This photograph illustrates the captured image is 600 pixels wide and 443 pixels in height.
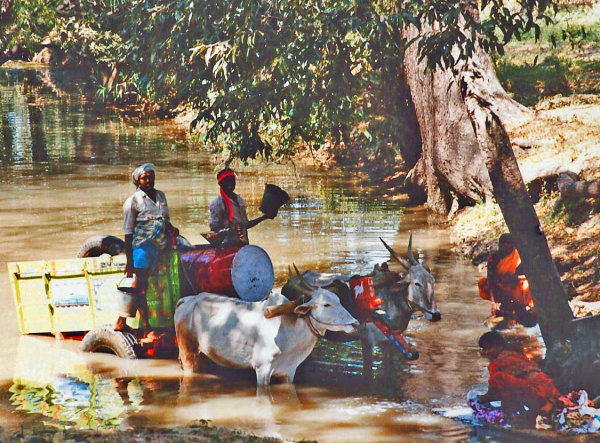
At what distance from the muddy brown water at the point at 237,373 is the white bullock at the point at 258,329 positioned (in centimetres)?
29

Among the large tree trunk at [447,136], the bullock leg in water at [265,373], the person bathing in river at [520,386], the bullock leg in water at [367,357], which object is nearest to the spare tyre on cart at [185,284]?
the bullock leg in water at [265,373]

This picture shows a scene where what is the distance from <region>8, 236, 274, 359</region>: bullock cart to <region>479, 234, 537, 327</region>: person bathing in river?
2.73 m

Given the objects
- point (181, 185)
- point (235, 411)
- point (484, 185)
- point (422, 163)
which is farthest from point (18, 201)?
point (235, 411)

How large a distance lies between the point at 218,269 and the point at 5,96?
48.1m

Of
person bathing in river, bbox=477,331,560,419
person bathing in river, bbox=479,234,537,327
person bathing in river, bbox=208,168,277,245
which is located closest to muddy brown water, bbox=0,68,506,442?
person bathing in river, bbox=477,331,560,419

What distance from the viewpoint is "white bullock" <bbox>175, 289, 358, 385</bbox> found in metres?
9.55

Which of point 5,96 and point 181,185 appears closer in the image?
point 181,185

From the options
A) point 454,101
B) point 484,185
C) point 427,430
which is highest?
point 454,101

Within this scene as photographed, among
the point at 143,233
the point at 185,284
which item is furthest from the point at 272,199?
the point at 143,233

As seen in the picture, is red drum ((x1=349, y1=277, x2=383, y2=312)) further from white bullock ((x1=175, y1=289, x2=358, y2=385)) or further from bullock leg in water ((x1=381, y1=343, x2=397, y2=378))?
bullock leg in water ((x1=381, y1=343, x2=397, y2=378))

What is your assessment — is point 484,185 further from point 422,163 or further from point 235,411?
point 235,411

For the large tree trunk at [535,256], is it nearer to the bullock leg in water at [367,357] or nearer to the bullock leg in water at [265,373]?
the bullock leg in water at [367,357]

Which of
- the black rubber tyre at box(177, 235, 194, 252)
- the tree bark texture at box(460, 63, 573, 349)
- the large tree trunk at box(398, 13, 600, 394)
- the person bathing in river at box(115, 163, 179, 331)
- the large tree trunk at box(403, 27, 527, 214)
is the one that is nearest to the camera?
the large tree trunk at box(398, 13, 600, 394)

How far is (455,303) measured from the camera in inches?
542
